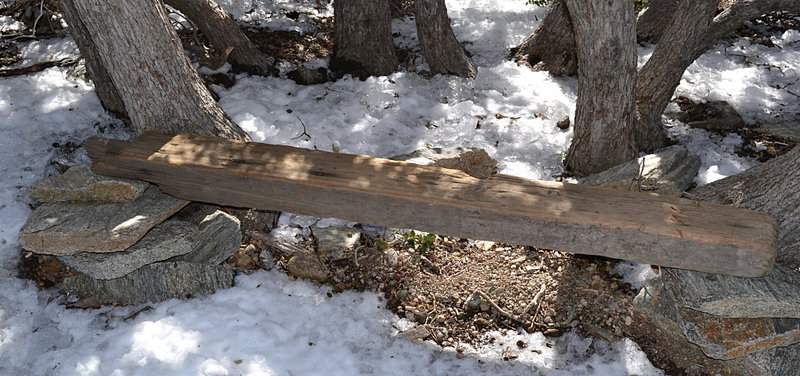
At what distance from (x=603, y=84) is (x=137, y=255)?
403 centimetres

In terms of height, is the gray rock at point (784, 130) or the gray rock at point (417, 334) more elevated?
the gray rock at point (784, 130)

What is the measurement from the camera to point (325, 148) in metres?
6.17

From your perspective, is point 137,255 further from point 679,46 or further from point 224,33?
point 679,46

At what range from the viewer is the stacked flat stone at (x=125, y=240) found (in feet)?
→ 15.0

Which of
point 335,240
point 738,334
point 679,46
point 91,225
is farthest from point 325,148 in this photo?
point 738,334

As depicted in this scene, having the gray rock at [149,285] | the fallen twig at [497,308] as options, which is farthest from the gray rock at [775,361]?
the gray rock at [149,285]

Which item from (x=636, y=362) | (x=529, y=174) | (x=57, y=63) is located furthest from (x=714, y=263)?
(x=57, y=63)

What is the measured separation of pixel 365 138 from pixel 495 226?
242cm

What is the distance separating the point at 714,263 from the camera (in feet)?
13.1

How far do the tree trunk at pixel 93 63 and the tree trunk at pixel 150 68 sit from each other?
2.37 feet

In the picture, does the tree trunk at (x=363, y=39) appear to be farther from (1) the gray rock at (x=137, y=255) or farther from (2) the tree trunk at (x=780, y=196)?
(2) the tree trunk at (x=780, y=196)

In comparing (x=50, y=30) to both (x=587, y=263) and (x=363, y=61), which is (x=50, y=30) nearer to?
(x=363, y=61)

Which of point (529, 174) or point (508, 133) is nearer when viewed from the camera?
point (529, 174)

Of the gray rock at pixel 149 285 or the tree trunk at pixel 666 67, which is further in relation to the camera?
the tree trunk at pixel 666 67
